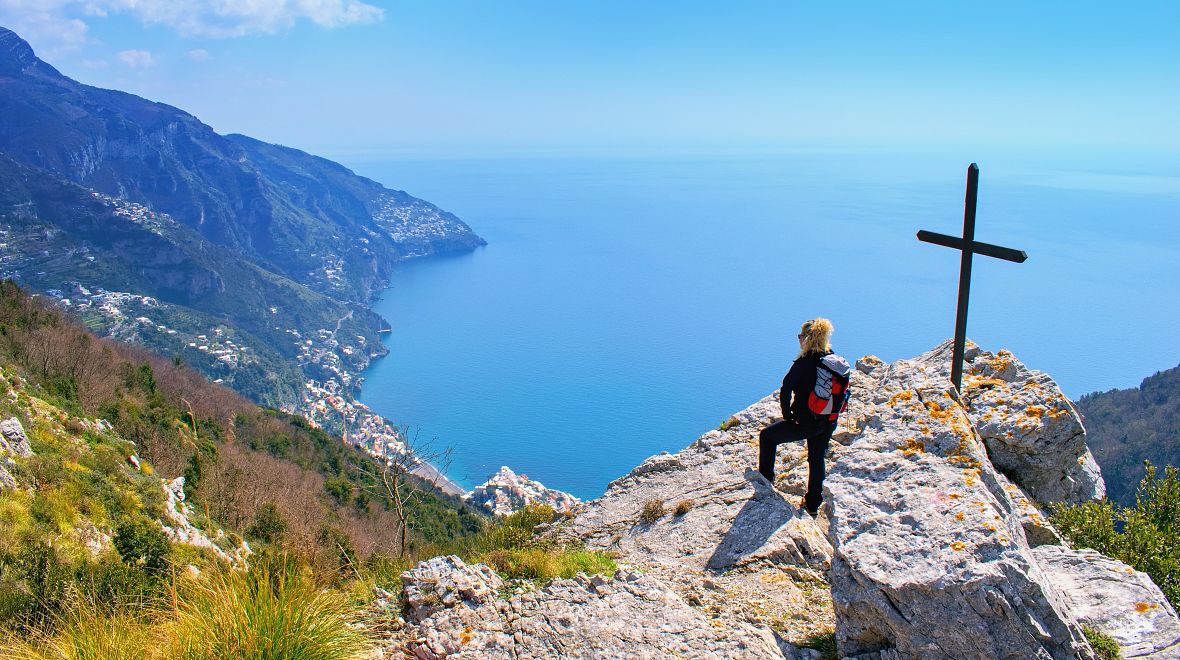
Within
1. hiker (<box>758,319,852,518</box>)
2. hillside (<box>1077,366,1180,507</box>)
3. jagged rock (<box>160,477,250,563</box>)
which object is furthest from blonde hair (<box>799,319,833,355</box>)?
hillside (<box>1077,366,1180,507</box>)

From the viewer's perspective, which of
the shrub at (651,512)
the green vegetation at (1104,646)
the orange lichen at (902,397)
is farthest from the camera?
the shrub at (651,512)

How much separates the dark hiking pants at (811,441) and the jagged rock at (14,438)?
51.8 feet

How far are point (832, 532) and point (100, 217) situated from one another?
14518cm

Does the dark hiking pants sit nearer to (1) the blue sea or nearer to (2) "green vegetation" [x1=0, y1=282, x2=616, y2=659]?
(2) "green vegetation" [x1=0, y1=282, x2=616, y2=659]

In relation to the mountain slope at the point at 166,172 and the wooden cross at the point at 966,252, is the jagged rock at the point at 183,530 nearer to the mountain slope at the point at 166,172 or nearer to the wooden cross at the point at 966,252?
the wooden cross at the point at 966,252

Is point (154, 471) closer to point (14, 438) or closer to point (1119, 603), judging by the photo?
point (14, 438)

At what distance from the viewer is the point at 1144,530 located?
520 centimetres

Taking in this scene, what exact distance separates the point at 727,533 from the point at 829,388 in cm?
159

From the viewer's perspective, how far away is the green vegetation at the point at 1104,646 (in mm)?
3520

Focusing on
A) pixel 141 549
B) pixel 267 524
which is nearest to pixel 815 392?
pixel 141 549

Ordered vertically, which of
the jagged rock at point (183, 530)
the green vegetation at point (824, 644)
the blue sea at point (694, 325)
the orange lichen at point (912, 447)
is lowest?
the blue sea at point (694, 325)

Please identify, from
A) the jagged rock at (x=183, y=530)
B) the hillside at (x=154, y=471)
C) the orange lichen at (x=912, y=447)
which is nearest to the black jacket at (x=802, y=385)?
the orange lichen at (x=912, y=447)

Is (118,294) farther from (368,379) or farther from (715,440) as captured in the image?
(715,440)

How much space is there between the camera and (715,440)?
822cm
